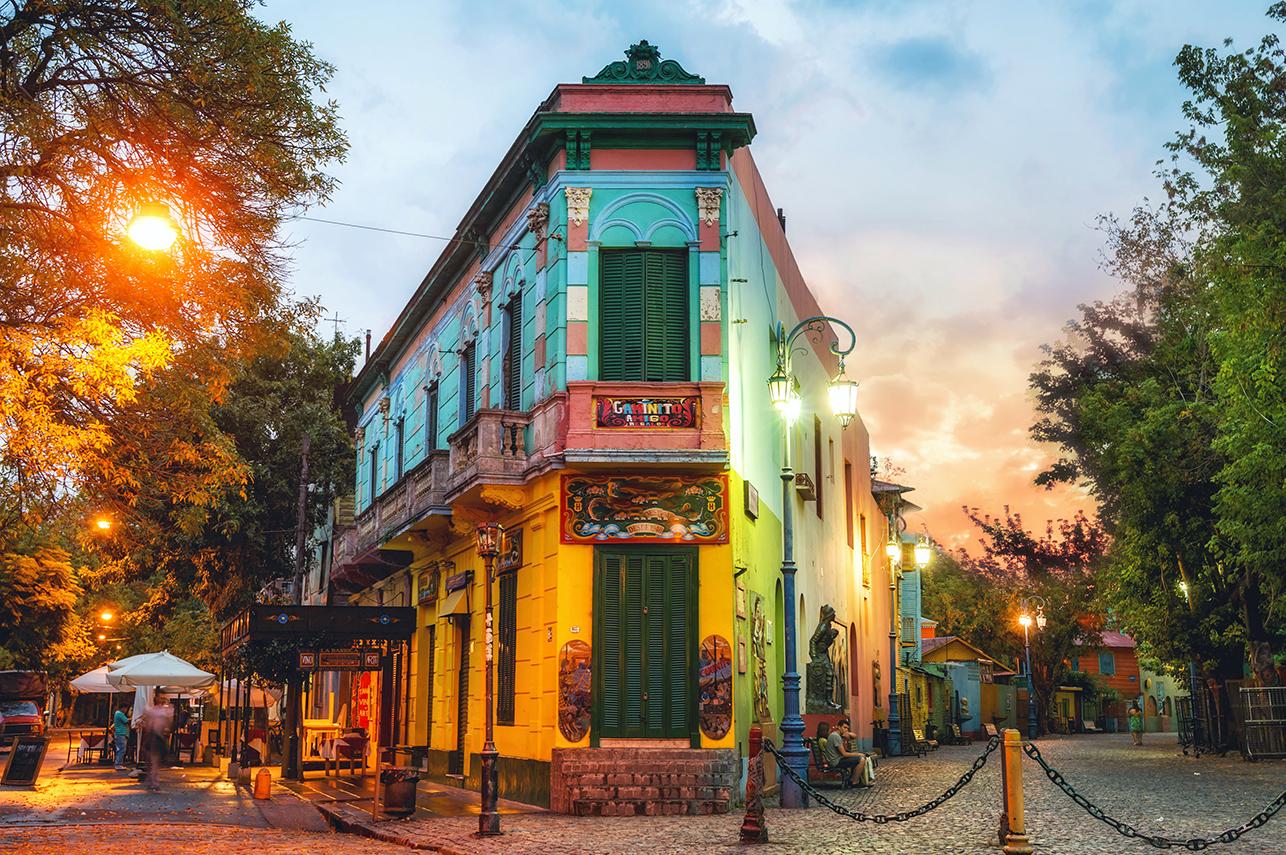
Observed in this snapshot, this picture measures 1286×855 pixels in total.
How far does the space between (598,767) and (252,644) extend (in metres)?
12.5

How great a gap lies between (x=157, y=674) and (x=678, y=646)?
14235mm

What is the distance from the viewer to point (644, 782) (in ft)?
54.9

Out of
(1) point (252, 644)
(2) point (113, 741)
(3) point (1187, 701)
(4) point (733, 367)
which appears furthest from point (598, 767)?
(3) point (1187, 701)

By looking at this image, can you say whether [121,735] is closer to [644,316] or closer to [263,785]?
[263,785]

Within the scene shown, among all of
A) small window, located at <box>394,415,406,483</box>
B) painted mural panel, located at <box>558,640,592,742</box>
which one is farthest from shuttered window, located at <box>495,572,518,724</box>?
small window, located at <box>394,415,406,483</box>

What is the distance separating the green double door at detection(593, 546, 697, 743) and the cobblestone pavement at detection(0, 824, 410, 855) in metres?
3.88

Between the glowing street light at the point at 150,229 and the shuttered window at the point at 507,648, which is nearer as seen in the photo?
the glowing street light at the point at 150,229

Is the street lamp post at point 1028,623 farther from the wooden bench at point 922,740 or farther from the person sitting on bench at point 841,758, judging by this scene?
the person sitting on bench at point 841,758

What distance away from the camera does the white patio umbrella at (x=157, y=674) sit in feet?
85.7

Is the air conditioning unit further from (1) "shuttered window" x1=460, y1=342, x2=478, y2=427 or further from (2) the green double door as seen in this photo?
(2) the green double door

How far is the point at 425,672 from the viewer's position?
2567 cm

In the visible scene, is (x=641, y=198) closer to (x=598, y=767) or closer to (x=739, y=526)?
(x=739, y=526)

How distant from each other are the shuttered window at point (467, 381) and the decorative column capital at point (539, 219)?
459 centimetres

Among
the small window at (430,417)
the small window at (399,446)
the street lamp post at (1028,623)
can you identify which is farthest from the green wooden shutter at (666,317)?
the street lamp post at (1028,623)
